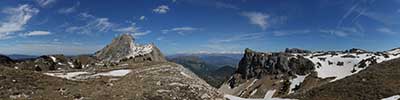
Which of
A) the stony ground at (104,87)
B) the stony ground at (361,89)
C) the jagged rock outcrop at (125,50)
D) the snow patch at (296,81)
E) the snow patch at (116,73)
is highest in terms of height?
the jagged rock outcrop at (125,50)

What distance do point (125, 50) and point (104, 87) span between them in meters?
49.7

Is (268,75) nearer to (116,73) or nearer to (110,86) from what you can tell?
(116,73)

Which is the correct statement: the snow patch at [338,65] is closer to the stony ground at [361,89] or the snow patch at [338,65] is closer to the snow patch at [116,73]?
the stony ground at [361,89]

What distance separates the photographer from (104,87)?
2569 centimetres

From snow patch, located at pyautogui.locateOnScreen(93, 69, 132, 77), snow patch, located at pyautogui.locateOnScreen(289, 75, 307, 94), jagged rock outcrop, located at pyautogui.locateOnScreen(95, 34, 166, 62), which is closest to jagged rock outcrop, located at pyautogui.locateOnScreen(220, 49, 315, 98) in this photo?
snow patch, located at pyautogui.locateOnScreen(289, 75, 307, 94)

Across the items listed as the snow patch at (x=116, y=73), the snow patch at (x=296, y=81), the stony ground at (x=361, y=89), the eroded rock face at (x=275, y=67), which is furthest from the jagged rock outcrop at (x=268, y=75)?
the snow patch at (x=116, y=73)

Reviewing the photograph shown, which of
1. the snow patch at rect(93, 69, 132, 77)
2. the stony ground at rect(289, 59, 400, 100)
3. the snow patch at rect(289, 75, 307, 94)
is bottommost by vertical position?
the snow patch at rect(289, 75, 307, 94)

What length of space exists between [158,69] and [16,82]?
13205 mm

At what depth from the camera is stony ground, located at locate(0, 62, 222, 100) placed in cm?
2283

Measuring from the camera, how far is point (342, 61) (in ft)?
507

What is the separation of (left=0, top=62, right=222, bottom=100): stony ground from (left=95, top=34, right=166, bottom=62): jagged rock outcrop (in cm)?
4129

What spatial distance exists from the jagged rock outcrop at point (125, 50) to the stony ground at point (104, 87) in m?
41.3

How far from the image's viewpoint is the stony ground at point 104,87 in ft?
74.9

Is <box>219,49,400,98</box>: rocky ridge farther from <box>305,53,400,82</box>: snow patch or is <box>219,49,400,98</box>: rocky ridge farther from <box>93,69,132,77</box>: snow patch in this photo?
<box>93,69,132,77</box>: snow patch
